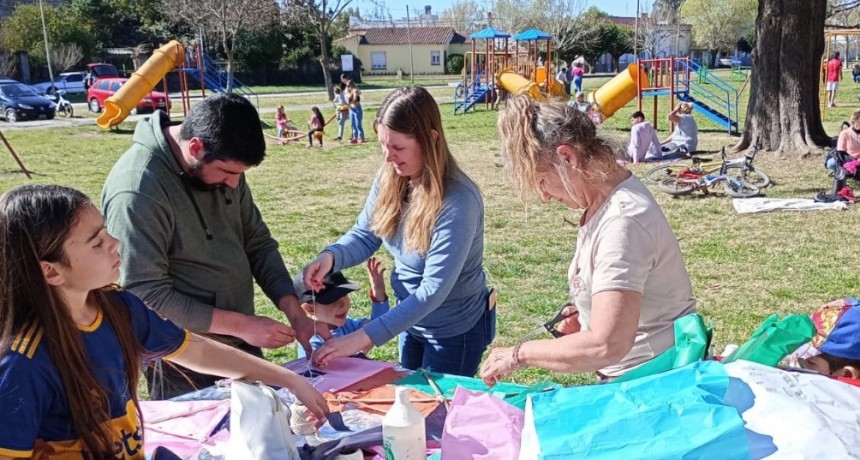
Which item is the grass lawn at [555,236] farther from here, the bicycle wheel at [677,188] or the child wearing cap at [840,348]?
the child wearing cap at [840,348]

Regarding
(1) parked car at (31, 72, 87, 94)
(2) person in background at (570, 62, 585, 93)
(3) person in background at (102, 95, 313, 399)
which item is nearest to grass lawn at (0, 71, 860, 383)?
(3) person in background at (102, 95, 313, 399)

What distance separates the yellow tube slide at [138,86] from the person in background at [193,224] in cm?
1734

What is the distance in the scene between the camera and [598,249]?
75.7 inches

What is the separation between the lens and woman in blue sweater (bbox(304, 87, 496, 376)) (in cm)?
249

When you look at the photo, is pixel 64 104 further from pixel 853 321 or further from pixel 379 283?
pixel 853 321

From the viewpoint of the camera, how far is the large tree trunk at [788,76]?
34.8 feet

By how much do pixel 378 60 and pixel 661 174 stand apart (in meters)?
52.2

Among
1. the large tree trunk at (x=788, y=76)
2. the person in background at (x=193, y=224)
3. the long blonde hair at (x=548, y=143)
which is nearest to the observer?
the long blonde hair at (x=548, y=143)

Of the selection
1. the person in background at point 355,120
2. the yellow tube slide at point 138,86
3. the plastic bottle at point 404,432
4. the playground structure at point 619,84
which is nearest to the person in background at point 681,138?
the playground structure at point 619,84

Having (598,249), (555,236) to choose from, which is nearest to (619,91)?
(555,236)

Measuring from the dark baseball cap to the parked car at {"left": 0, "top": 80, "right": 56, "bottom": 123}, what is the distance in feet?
72.2

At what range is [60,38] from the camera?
117 ft

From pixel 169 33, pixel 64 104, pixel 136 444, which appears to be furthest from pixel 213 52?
pixel 136 444

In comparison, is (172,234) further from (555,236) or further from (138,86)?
(138,86)
